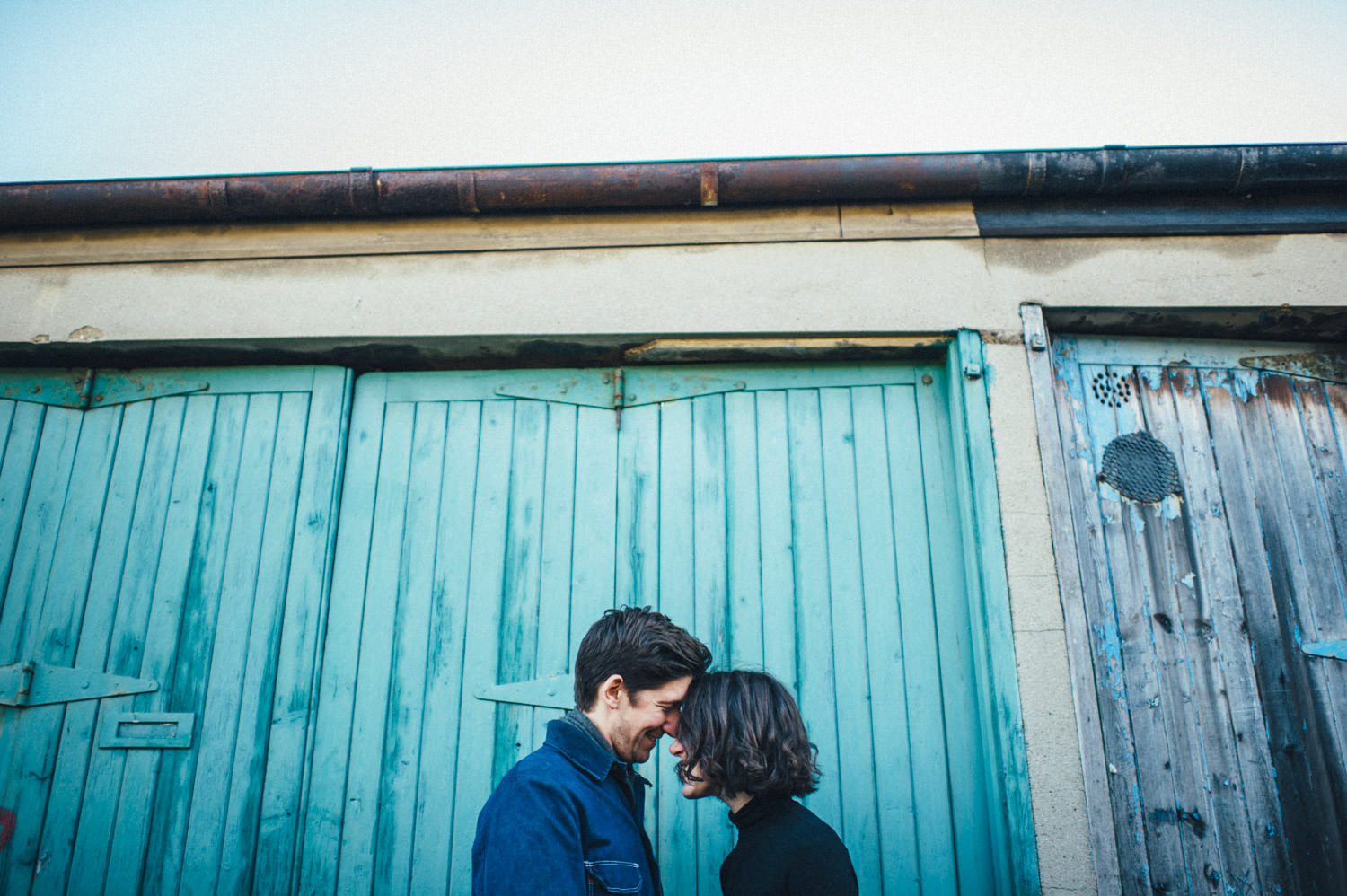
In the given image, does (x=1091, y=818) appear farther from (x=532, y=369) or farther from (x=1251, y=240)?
(x=532, y=369)

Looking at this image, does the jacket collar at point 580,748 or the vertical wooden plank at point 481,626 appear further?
the vertical wooden plank at point 481,626

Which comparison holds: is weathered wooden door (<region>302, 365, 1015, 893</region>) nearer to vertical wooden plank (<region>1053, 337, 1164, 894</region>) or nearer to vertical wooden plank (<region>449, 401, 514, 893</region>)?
vertical wooden plank (<region>449, 401, 514, 893</region>)

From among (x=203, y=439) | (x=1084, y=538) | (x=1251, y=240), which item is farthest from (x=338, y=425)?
(x=1251, y=240)

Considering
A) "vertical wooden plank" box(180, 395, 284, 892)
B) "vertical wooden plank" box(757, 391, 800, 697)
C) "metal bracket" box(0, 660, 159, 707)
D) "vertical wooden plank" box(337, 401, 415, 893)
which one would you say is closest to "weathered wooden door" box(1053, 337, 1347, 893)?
"vertical wooden plank" box(757, 391, 800, 697)

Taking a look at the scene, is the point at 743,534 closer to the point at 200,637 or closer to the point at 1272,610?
the point at 1272,610

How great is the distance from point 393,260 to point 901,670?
104 inches

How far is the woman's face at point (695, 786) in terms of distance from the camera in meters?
1.74

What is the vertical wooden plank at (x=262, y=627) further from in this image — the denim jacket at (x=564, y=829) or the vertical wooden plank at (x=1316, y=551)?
the vertical wooden plank at (x=1316, y=551)

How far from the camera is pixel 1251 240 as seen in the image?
2.93 metres

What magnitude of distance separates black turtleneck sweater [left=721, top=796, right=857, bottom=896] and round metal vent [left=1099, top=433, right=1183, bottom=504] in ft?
6.22

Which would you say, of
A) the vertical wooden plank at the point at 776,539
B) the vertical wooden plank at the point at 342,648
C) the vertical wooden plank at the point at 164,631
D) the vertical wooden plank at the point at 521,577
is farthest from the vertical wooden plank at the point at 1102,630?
the vertical wooden plank at the point at 164,631

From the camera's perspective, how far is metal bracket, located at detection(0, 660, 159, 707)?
A: 8.98 feet

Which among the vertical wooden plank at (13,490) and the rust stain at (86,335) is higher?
the rust stain at (86,335)

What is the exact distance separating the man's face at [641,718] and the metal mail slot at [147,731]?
6.49 ft
